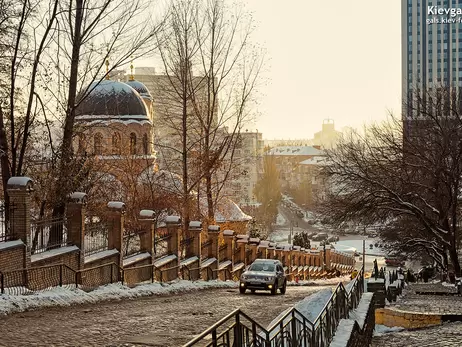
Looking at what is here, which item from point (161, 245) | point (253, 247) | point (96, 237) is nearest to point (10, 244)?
point (96, 237)

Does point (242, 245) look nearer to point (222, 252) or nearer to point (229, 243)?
point (229, 243)

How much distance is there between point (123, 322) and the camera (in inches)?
564

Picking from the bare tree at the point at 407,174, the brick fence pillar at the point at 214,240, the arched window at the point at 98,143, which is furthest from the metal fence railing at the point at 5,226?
the bare tree at the point at 407,174

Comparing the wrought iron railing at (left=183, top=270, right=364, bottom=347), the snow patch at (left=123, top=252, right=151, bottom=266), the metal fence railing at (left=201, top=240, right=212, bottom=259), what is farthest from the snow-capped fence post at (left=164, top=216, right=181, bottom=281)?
the wrought iron railing at (left=183, top=270, right=364, bottom=347)

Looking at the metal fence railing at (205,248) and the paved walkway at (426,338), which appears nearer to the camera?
the paved walkway at (426,338)

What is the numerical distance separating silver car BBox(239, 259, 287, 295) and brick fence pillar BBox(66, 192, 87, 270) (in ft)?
21.8

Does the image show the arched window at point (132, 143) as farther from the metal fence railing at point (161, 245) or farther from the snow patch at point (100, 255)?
the snow patch at point (100, 255)

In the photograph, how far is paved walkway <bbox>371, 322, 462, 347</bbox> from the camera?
15.0 meters

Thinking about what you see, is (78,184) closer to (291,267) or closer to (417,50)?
(291,267)

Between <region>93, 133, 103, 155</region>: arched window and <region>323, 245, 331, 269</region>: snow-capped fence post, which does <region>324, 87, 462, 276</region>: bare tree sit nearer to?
<region>93, 133, 103, 155</region>: arched window

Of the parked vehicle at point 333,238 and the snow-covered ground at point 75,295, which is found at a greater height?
the snow-covered ground at point 75,295

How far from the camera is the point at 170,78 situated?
124 feet

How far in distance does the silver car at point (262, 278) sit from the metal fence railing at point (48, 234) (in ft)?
23.7

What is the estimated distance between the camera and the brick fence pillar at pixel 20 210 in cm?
1717
